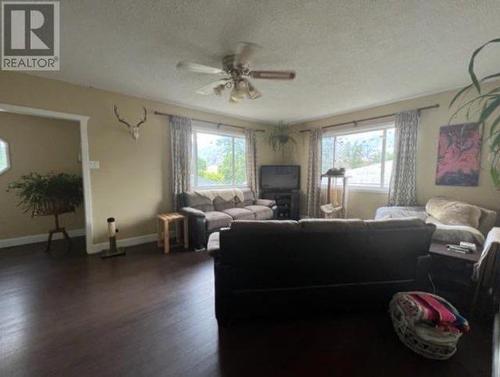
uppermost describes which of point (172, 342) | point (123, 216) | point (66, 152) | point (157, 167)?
point (66, 152)

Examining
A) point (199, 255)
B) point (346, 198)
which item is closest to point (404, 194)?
point (346, 198)

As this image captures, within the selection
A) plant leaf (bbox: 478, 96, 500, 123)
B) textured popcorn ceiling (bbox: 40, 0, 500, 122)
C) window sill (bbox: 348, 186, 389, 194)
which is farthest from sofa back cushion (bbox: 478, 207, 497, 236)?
plant leaf (bbox: 478, 96, 500, 123)

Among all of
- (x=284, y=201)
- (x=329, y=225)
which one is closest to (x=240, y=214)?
(x=284, y=201)

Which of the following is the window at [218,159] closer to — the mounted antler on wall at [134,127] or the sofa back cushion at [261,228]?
the mounted antler on wall at [134,127]

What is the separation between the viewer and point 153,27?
198 cm

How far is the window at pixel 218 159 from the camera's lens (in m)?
4.67

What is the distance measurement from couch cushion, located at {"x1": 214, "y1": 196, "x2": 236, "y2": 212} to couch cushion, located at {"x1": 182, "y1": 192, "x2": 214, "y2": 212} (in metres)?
0.13

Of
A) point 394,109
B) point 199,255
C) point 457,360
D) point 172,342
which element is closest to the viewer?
point 457,360

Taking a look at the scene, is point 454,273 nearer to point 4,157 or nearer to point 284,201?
point 284,201

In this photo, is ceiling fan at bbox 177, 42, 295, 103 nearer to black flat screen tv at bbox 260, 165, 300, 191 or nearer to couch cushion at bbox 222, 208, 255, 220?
couch cushion at bbox 222, 208, 255, 220

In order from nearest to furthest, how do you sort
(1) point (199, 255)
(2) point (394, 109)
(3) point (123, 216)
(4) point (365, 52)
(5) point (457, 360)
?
1. (5) point (457, 360)
2. (4) point (365, 52)
3. (1) point (199, 255)
4. (3) point (123, 216)
5. (2) point (394, 109)

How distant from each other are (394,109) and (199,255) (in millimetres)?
4326

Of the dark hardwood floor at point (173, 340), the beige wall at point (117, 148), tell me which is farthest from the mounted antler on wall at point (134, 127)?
the dark hardwood floor at point (173, 340)

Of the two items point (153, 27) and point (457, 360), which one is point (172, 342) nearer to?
point (457, 360)
